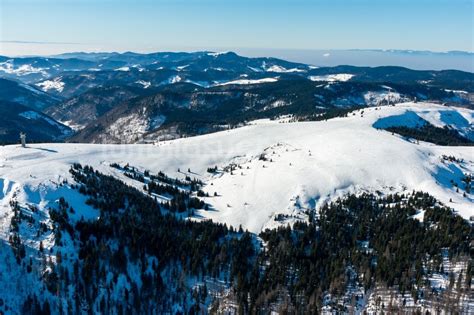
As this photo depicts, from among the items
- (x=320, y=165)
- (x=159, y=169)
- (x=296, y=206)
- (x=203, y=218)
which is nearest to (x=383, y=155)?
(x=320, y=165)

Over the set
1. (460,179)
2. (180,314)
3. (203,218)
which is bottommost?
(180,314)

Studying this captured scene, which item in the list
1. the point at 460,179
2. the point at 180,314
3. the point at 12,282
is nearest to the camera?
the point at 12,282

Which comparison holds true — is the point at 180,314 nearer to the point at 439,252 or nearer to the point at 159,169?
the point at 439,252

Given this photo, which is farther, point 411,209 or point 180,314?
point 411,209

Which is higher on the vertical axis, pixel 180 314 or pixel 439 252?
pixel 439 252

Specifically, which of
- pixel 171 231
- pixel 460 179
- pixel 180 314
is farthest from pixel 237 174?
pixel 460 179

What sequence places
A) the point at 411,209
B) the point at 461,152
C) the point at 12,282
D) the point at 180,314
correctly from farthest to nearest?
the point at 461,152 < the point at 411,209 < the point at 180,314 < the point at 12,282
